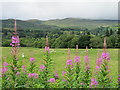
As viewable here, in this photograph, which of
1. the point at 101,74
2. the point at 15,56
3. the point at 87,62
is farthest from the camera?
the point at 87,62

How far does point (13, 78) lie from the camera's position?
4691 millimetres

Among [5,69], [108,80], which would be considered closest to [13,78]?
[5,69]

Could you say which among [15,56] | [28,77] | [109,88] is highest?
[15,56]

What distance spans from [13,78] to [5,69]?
2.27 ft

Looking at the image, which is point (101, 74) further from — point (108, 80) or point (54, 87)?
point (54, 87)

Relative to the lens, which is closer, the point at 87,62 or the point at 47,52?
the point at 47,52

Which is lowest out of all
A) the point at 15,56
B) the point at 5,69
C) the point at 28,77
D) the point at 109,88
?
the point at 109,88

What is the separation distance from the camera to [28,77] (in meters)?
5.38

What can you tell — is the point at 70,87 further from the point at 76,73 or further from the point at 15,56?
the point at 15,56

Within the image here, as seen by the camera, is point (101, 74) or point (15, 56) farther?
point (101, 74)

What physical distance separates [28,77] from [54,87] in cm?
100

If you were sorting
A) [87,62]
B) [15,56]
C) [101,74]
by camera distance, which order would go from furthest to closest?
[87,62], [101,74], [15,56]

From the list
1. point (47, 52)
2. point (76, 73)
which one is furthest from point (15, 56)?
point (76, 73)

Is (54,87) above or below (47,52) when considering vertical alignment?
below
